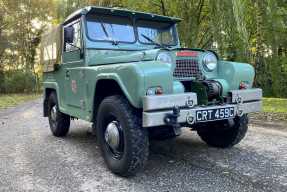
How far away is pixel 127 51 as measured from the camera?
20.6 feet

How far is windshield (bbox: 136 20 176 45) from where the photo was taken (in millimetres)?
6613

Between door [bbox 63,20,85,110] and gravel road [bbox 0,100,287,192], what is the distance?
82cm

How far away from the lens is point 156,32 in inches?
269

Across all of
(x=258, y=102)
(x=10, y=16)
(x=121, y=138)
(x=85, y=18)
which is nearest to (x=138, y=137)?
(x=121, y=138)

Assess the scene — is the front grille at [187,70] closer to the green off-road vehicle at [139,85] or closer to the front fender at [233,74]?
the green off-road vehicle at [139,85]

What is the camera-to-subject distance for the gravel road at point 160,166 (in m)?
4.63

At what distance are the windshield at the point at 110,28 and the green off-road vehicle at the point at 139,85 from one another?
0.02 metres

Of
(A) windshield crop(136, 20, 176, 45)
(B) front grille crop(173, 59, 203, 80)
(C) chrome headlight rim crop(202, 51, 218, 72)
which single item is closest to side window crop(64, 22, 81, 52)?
(A) windshield crop(136, 20, 176, 45)

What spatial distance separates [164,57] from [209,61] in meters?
0.75

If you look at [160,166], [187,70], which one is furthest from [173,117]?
[160,166]

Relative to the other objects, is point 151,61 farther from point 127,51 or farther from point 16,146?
point 16,146

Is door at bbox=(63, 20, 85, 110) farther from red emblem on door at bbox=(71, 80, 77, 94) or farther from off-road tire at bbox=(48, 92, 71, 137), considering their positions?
off-road tire at bbox=(48, 92, 71, 137)

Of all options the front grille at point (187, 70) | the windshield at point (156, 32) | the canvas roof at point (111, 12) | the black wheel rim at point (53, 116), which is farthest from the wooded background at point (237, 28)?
the front grille at point (187, 70)

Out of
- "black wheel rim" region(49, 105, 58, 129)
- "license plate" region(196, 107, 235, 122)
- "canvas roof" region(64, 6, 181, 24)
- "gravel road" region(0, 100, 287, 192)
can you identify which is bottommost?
"gravel road" region(0, 100, 287, 192)
